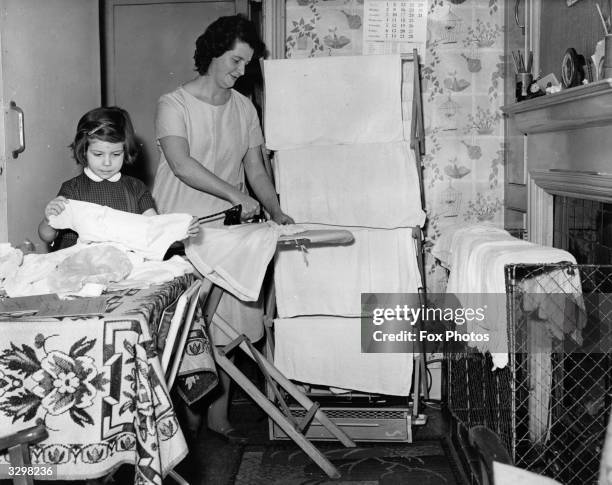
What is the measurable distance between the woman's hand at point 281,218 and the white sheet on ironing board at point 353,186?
0.08 meters

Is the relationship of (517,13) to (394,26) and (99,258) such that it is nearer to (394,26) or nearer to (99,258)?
(394,26)

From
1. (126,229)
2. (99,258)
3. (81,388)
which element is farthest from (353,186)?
(81,388)

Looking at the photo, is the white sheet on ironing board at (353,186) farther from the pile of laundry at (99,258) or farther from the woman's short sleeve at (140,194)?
the pile of laundry at (99,258)

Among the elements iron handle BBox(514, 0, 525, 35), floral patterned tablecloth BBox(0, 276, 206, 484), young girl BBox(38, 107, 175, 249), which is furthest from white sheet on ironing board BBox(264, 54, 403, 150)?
floral patterned tablecloth BBox(0, 276, 206, 484)

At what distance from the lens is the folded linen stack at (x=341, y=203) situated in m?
2.91

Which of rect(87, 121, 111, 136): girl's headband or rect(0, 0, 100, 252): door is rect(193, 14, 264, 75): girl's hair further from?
rect(87, 121, 111, 136): girl's headband

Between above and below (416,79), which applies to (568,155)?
below

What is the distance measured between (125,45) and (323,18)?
100 cm

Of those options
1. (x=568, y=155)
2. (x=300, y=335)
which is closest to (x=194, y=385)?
(x=300, y=335)

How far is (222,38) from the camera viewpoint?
2.84m

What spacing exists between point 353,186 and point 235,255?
0.85m

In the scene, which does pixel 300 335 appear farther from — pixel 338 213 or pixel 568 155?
pixel 568 155

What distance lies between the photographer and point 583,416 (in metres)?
2.53

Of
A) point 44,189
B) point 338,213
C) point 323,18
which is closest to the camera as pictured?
point 44,189
